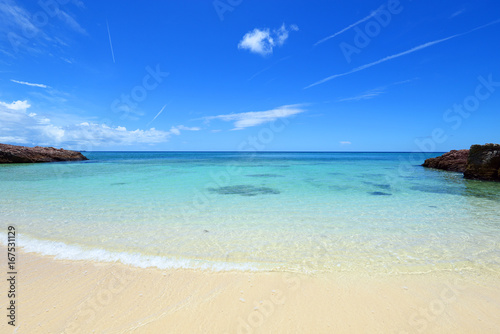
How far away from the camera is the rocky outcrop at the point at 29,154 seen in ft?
114

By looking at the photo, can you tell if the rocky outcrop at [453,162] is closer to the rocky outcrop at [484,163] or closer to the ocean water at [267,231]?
the rocky outcrop at [484,163]

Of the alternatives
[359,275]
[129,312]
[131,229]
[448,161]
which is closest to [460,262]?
[359,275]

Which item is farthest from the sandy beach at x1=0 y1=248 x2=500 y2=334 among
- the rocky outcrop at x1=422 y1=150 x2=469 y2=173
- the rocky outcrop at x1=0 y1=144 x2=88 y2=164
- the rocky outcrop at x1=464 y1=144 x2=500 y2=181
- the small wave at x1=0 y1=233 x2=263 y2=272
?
the rocky outcrop at x1=0 y1=144 x2=88 y2=164

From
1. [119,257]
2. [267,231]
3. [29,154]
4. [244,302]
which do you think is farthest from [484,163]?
[29,154]

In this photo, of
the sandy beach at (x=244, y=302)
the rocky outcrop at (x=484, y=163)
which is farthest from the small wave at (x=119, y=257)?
the rocky outcrop at (x=484, y=163)

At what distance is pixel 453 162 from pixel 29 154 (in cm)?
6342

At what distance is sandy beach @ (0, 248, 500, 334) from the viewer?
2963 millimetres

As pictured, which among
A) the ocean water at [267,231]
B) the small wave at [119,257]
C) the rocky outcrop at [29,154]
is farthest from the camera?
the rocky outcrop at [29,154]

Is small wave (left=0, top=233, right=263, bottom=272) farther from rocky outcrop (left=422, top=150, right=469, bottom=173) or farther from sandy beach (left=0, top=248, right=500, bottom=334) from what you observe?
rocky outcrop (left=422, top=150, right=469, bottom=173)

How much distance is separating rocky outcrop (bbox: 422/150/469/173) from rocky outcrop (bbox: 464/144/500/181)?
7.63 meters

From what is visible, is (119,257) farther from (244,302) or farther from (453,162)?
(453,162)

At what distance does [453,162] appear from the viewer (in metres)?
27.4

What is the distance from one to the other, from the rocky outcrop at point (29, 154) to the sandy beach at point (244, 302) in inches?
1786

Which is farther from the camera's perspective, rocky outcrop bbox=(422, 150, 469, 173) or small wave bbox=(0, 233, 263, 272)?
rocky outcrop bbox=(422, 150, 469, 173)
